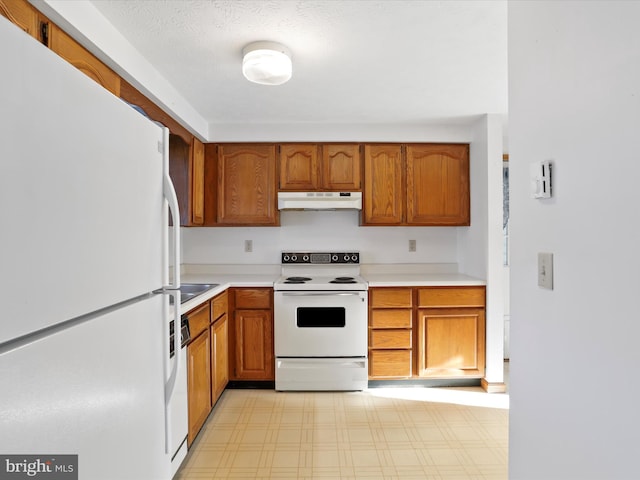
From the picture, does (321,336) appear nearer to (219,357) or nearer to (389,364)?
(389,364)

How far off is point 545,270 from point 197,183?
2.68 meters

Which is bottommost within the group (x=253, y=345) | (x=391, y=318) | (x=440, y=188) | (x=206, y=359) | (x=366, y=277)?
(x=253, y=345)

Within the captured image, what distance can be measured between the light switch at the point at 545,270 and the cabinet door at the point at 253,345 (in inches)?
88.9

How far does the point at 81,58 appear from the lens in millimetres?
1540

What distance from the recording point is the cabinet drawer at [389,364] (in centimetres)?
304

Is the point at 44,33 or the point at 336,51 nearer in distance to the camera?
the point at 44,33

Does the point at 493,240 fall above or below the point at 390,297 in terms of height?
above

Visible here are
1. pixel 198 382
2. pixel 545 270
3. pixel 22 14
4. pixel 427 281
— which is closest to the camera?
pixel 545 270

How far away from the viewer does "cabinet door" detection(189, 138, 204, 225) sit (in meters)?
3.01

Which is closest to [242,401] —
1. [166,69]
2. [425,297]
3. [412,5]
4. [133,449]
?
[425,297]

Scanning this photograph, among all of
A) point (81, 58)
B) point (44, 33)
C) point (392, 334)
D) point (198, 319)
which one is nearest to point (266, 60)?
point (81, 58)

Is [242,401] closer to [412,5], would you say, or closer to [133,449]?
[133,449]

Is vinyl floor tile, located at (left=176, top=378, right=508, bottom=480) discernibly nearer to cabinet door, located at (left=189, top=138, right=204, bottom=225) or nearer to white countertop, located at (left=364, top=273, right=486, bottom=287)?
white countertop, located at (left=364, top=273, right=486, bottom=287)

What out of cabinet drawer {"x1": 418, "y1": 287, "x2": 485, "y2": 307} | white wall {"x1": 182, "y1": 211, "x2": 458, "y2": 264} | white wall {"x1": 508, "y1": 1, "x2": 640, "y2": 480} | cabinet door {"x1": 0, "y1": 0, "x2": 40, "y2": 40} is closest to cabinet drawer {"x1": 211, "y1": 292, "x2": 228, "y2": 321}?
white wall {"x1": 182, "y1": 211, "x2": 458, "y2": 264}
